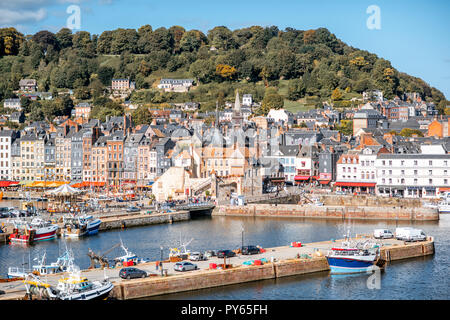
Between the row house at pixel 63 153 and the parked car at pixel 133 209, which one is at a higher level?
the row house at pixel 63 153

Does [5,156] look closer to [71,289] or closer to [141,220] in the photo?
[141,220]

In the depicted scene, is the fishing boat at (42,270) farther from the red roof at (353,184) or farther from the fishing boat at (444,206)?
the red roof at (353,184)

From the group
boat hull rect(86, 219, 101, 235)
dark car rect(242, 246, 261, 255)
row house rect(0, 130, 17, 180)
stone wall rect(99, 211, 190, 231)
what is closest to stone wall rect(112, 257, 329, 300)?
dark car rect(242, 246, 261, 255)

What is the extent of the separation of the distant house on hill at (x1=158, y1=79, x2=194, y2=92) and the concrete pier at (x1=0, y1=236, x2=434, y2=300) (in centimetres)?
8441

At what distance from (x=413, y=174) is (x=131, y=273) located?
3686 cm

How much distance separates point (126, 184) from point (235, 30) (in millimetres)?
83916

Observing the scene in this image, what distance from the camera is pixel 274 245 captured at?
41.1 meters

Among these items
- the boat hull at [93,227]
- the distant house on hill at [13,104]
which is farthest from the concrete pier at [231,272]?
the distant house on hill at [13,104]

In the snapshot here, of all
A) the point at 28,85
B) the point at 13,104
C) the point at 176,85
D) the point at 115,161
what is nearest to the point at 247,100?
the point at 176,85

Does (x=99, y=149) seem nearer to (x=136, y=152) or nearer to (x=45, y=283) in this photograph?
(x=136, y=152)

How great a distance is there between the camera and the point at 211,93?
114250 millimetres

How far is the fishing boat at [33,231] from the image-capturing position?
42.3m

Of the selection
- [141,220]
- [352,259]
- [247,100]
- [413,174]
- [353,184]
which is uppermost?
[247,100]

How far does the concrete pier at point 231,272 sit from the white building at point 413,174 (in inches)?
878
